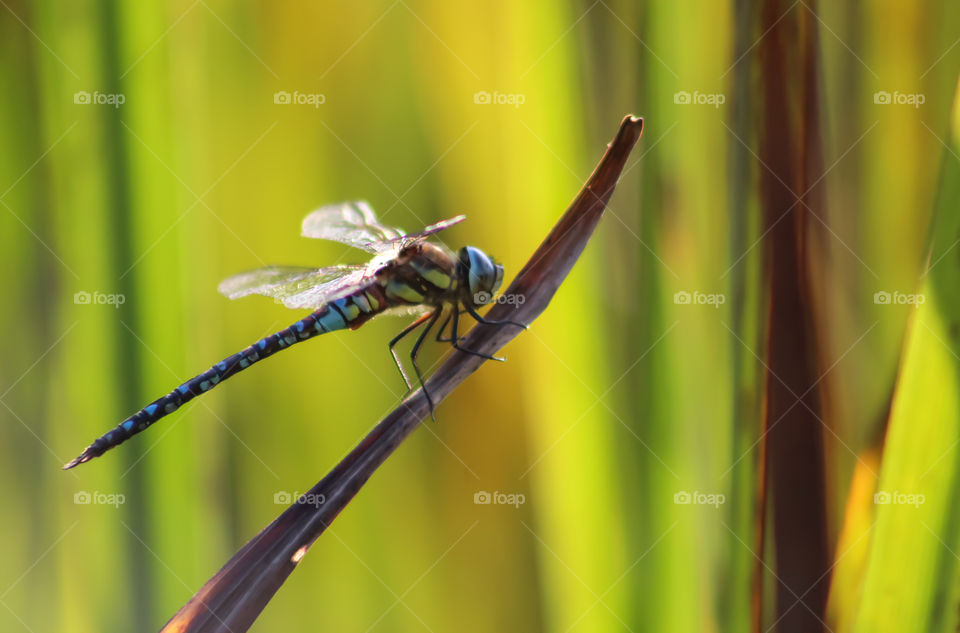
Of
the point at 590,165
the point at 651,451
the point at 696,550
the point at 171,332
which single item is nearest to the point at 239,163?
the point at 171,332
